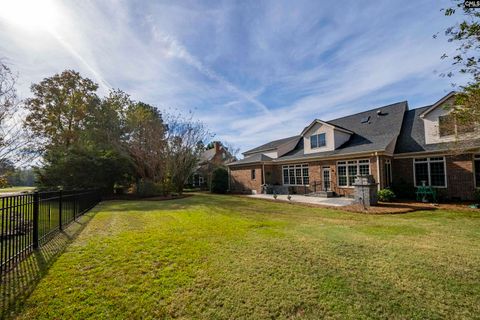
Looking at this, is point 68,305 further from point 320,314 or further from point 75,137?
point 75,137

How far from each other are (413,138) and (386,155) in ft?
9.04

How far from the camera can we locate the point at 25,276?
3.62m

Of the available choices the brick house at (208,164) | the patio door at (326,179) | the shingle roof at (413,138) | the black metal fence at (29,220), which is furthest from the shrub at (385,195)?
the brick house at (208,164)

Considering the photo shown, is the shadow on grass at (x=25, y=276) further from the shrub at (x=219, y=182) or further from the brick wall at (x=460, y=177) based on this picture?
the shrub at (x=219, y=182)

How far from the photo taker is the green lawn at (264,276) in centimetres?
275

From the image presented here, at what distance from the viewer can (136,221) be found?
8.32 m

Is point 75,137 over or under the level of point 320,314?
over

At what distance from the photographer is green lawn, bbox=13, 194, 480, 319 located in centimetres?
275

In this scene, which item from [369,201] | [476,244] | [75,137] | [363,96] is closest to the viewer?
[476,244]

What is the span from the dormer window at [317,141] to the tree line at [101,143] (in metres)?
9.70

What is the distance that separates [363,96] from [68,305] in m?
20.8

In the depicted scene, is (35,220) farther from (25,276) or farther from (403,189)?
(403,189)

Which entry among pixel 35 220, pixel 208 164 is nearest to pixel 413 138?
pixel 35 220

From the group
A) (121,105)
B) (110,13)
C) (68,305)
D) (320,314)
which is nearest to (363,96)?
(110,13)
